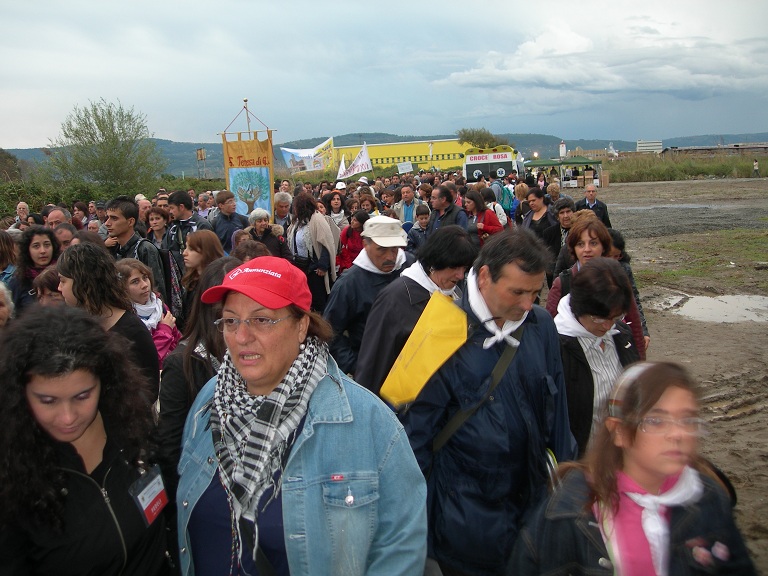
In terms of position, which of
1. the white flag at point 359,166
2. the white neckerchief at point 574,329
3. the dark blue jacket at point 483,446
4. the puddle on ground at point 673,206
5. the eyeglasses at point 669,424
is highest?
the white flag at point 359,166

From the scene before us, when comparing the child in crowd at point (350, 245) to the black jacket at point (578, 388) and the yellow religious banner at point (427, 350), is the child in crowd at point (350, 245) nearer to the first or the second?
the black jacket at point (578, 388)

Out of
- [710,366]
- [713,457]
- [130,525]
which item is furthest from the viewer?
[710,366]

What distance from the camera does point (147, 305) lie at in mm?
4738

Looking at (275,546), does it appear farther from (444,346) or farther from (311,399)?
(444,346)

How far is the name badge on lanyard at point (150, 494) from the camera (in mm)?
2123

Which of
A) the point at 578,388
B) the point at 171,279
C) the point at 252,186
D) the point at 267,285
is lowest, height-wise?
the point at 578,388

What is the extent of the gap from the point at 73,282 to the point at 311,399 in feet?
7.73

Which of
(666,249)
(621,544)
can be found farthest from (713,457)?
(666,249)

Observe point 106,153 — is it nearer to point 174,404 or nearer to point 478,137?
point 174,404

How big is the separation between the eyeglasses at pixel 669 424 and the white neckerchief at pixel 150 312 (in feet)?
12.6

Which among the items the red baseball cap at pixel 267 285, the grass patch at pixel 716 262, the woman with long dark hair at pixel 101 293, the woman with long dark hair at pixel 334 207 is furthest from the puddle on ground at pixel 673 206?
the red baseball cap at pixel 267 285

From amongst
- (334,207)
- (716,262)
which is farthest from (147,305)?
(716,262)

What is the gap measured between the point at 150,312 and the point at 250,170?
23.1 ft

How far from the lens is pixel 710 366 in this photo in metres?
7.19
